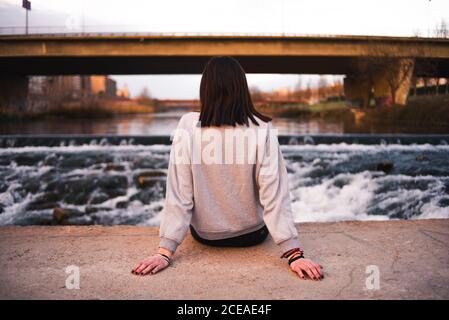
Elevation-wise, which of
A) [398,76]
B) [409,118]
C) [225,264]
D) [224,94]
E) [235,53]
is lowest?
[409,118]

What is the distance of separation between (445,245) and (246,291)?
1.68 meters

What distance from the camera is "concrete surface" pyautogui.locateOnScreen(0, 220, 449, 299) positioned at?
7.28ft

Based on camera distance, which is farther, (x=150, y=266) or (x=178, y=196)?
(x=178, y=196)

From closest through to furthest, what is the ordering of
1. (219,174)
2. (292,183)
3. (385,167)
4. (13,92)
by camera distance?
(219,174), (292,183), (385,167), (13,92)

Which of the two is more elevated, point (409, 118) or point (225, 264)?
point (225, 264)

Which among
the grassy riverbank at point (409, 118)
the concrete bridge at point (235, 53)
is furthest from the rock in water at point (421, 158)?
the concrete bridge at point (235, 53)

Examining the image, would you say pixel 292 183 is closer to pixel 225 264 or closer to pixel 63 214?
pixel 63 214

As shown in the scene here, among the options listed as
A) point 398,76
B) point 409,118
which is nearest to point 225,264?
point 409,118

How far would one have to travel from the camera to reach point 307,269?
242 cm

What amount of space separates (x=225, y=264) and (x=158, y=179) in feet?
24.4

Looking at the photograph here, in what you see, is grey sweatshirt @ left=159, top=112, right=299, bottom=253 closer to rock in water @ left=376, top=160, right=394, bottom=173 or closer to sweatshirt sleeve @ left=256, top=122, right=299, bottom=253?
sweatshirt sleeve @ left=256, top=122, right=299, bottom=253
